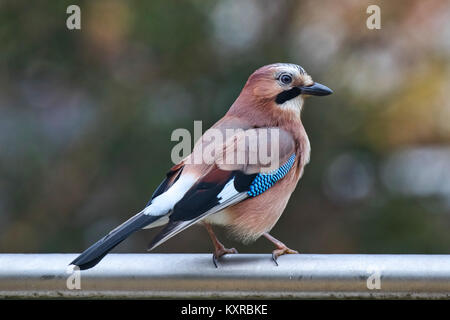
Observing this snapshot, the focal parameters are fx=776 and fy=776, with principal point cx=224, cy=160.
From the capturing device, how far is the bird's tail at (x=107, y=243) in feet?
7.57

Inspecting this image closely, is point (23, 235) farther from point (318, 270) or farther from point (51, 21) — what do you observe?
point (318, 270)

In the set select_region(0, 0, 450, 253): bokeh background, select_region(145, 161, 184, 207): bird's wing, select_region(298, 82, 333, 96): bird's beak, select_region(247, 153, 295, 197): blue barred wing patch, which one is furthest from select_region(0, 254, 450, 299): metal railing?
select_region(0, 0, 450, 253): bokeh background

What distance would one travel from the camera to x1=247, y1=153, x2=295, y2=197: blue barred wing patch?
10.7 feet

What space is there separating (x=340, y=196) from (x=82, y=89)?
87.0 inches

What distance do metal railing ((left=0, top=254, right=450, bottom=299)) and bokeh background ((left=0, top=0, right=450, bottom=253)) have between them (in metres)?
3.39

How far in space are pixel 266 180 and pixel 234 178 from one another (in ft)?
0.74

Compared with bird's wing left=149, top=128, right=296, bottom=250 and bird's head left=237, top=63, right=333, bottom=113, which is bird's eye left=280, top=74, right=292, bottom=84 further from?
bird's wing left=149, top=128, right=296, bottom=250

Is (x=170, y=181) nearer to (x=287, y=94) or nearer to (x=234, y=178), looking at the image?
(x=234, y=178)

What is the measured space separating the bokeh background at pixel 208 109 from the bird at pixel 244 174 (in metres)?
1.97

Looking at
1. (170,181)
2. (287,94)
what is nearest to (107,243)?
(170,181)

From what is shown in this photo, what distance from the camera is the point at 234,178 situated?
3.14 meters

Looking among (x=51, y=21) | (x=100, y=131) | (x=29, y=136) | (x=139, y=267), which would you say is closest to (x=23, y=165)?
(x=29, y=136)

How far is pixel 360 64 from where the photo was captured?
5.99 metres

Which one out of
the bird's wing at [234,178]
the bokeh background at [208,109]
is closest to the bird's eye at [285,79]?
the bird's wing at [234,178]
